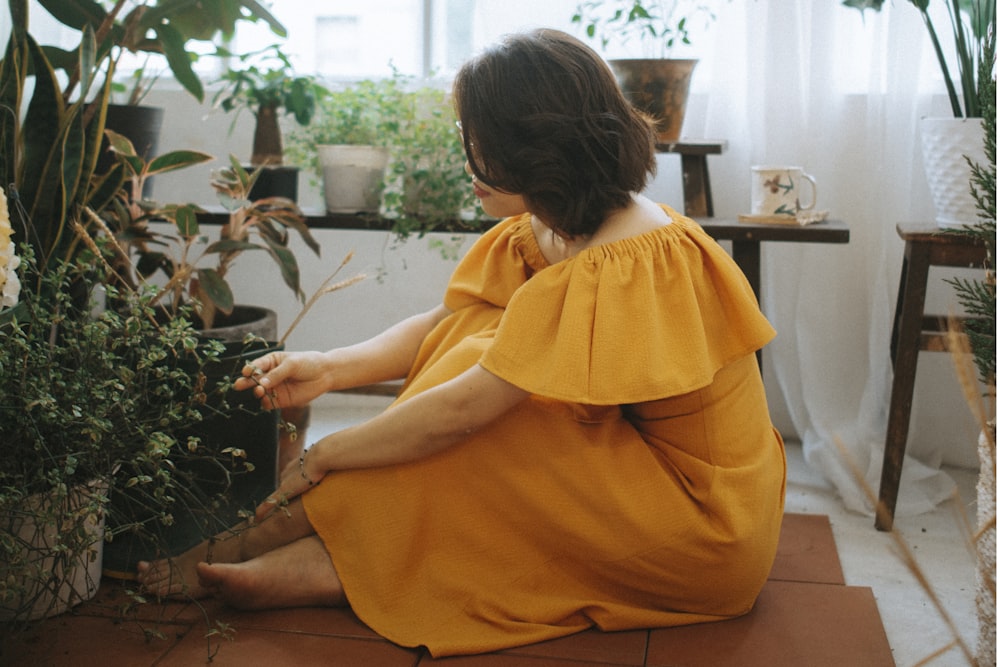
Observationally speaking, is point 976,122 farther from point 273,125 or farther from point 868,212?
point 273,125

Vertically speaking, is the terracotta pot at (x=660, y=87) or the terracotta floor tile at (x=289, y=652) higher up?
the terracotta pot at (x=660, y=87)

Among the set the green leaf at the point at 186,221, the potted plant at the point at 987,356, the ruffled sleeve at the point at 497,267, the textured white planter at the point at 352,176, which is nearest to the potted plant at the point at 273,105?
the textured white planter at the point at 352,176

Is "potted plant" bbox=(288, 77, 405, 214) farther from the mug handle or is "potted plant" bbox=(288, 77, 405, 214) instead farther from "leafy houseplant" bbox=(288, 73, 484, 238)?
the mug handle

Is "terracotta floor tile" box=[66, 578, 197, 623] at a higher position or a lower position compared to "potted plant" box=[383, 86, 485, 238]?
lower

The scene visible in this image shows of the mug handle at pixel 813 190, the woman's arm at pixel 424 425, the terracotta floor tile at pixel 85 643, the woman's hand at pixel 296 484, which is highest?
the mug handle at pixel 813 190

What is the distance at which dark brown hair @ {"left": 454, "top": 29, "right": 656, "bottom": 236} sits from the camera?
132 cm

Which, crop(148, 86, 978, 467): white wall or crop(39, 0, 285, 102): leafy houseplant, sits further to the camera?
crop(148, 86, 978, 467): white wall

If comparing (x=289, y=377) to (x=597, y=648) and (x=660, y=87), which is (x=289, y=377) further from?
(x=660, y=87)

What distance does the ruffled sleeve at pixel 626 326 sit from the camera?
126cm

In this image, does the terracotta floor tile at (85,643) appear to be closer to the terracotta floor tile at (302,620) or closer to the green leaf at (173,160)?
the terracotta floor tile at (302,620)

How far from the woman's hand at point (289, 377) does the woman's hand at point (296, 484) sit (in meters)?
0.13

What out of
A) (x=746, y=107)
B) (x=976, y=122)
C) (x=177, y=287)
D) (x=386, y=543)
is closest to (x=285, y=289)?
(x=177, y=287)

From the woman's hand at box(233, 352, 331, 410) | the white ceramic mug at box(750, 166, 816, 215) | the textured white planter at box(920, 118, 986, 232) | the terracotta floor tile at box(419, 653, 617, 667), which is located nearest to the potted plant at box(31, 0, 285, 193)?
the woman's hand at box(233, 352, 331, 410)

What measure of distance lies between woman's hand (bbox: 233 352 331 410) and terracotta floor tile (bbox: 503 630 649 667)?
510mm
